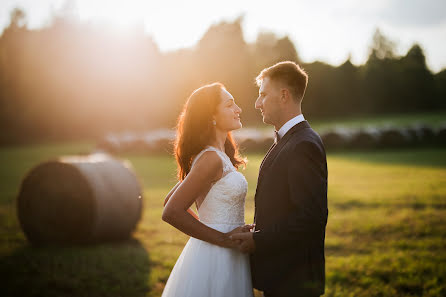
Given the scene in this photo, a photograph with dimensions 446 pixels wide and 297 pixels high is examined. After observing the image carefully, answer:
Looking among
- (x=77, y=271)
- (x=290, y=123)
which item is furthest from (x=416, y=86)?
(x=290, y=123)

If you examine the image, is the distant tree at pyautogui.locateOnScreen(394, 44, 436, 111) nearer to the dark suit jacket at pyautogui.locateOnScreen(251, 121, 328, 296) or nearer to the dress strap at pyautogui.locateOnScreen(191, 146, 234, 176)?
the dress strap at pyautogui.locateOnScreen(191, 146, 234, 176)

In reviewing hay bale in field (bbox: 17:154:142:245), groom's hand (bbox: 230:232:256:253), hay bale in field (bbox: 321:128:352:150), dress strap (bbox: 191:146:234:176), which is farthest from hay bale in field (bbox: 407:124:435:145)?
groom's hand (bbox: 230:232:256:253)

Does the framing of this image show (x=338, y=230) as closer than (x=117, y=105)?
Yes

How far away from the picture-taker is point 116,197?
7.61 m

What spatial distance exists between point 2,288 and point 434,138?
2633 cm

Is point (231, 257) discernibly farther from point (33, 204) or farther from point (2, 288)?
point (33, 204)

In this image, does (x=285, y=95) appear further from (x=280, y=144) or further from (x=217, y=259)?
(x=217, y=259)

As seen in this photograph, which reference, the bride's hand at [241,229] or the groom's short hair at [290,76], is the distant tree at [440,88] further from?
the bride's hand at [241,229]

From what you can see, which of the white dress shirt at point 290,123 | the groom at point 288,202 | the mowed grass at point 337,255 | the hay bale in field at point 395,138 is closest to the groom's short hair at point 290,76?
the groom at point 288,202

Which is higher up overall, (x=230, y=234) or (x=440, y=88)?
(x=440, y=88)

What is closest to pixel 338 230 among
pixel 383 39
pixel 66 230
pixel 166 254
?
pixel 166 254

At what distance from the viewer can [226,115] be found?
3451 millimetres

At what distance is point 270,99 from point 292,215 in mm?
882

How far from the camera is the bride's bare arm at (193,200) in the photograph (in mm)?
3119
